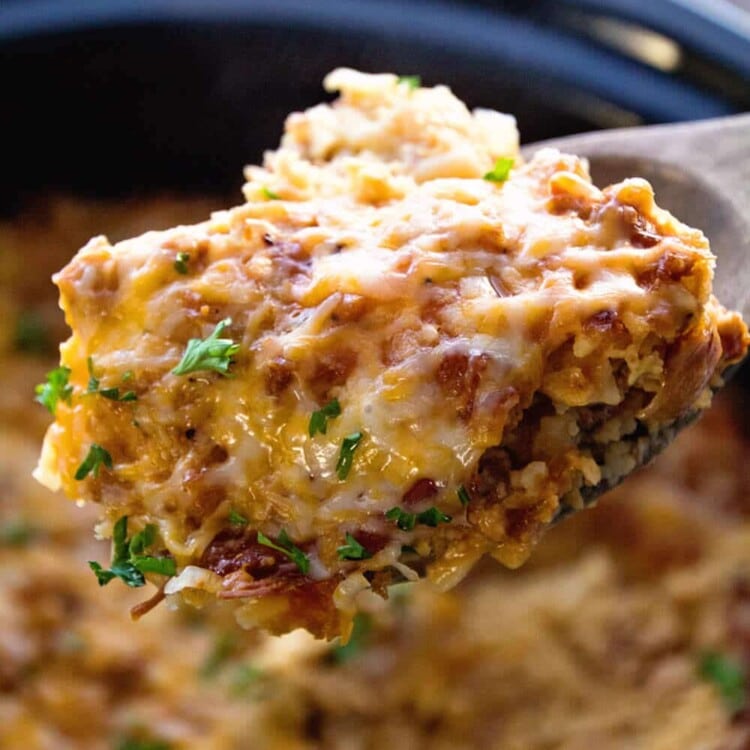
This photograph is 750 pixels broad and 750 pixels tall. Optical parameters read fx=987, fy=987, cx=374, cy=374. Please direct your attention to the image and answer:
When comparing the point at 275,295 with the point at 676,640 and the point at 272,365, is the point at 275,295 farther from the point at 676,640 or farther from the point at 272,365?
the point at 676,640

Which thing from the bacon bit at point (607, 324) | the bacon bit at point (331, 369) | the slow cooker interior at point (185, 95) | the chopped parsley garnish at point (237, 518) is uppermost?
the bacon bit at point (607, 324)

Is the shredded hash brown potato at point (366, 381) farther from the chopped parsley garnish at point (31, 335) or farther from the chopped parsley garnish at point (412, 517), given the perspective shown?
the chopped parsley garnish at point (31, 335)

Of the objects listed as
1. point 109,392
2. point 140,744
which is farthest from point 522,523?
point 140,744

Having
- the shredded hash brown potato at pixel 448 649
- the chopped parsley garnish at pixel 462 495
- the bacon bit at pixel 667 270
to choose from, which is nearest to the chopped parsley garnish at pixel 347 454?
the chopped parsley garnish at pixel 462 495

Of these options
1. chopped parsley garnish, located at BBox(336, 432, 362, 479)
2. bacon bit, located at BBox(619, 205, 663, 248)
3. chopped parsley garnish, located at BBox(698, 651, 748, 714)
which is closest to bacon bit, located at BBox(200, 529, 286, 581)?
chopped parsley garnish, located at BBox(336, 432, 362, 479)

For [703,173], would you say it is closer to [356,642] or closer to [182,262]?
[182,262]

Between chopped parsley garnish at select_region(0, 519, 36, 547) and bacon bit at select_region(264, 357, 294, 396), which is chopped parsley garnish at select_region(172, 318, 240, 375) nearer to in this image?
bacon bit at select_region(264, 357, 294, 396)

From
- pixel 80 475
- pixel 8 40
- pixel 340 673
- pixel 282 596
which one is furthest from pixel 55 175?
pixel 282 596
